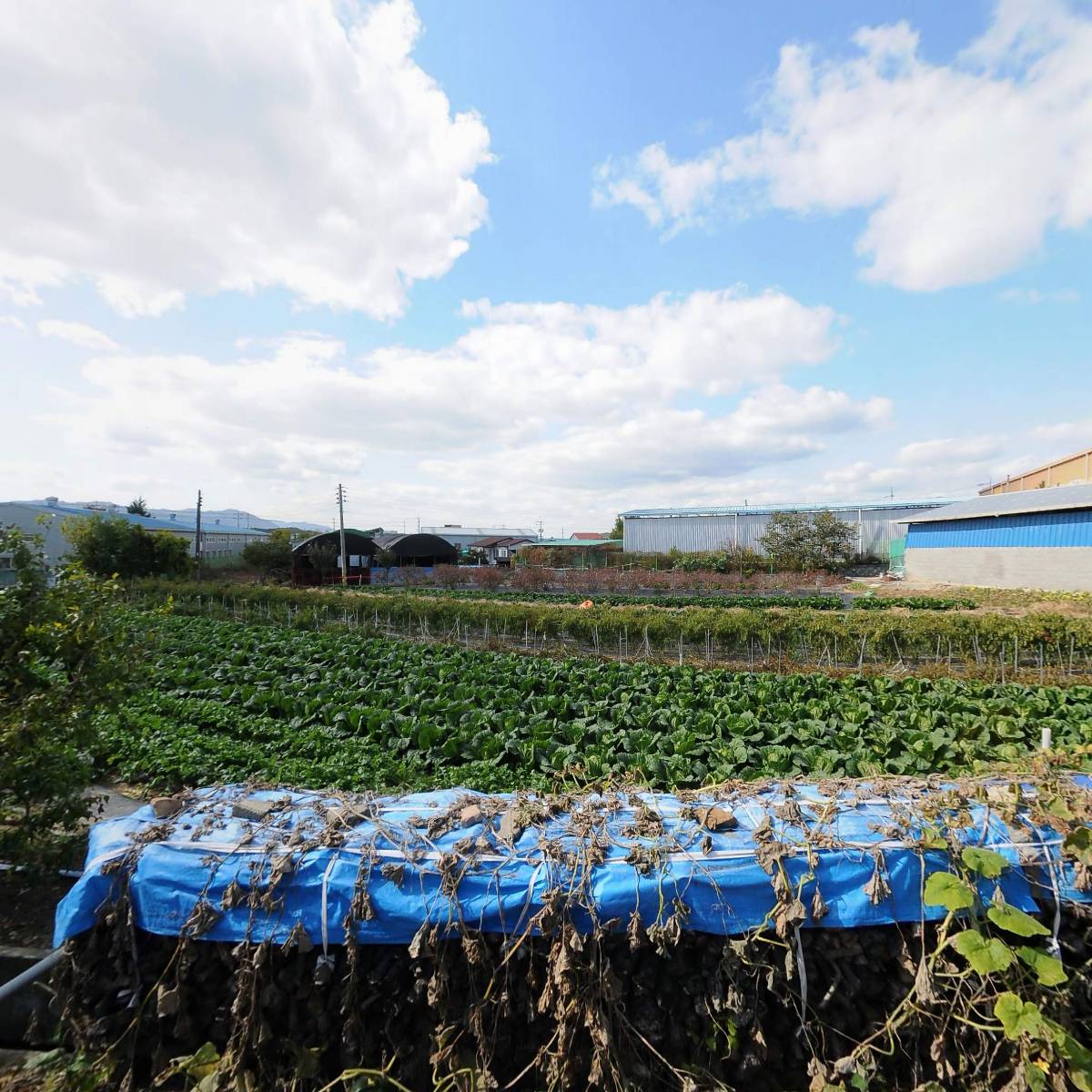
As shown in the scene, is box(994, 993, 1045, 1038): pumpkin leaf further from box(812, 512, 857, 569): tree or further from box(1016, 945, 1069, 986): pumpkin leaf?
box(812, 512, 857, 569): tree

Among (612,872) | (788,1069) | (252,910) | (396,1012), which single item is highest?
(612,872)

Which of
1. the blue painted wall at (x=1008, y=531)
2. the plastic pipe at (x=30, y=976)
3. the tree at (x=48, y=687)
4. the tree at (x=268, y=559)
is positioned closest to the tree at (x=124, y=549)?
the tree at (x=268, y=559)

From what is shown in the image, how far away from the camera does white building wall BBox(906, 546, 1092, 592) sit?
18.8 metres

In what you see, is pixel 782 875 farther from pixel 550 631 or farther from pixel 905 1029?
pixel 550 631

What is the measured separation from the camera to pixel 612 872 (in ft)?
8.55

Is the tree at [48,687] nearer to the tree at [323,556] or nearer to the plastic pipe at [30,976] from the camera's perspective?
the plastic pipe at [30,976]

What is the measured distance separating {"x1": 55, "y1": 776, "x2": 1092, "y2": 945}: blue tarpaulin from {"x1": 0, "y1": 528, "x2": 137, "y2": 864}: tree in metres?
1.23

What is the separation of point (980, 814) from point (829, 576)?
1117 inches

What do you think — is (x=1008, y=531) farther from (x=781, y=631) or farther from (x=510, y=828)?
(x=510, y=828)

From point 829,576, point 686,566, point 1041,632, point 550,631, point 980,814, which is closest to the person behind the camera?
point 980,814

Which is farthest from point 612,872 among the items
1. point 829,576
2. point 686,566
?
point 686,566

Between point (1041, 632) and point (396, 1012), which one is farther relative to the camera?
point (1041, 632)

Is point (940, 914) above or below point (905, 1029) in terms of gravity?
above

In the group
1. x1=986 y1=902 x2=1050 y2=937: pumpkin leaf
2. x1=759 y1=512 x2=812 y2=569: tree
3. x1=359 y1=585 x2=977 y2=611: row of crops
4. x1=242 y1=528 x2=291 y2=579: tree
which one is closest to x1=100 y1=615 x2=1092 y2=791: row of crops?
x1=986 y1=902 x2=1050 y2=937: pumpkin leaf
